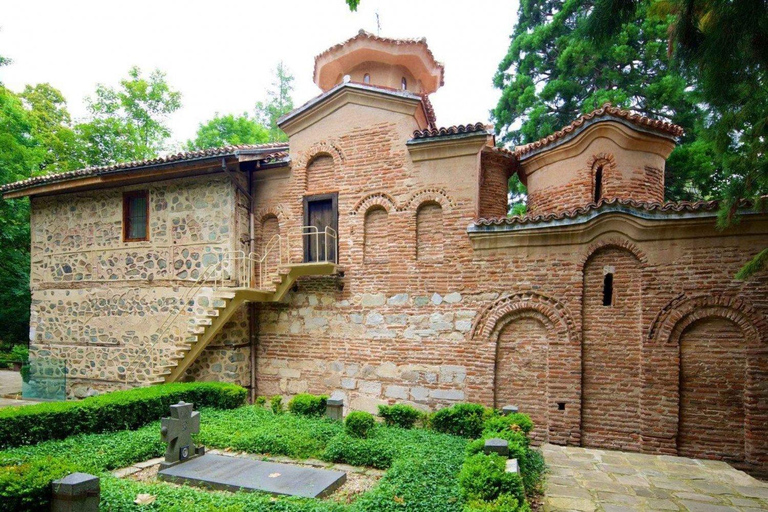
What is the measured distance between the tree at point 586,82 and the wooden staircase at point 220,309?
34.6 ft

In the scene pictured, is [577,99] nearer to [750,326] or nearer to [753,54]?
[750,326]

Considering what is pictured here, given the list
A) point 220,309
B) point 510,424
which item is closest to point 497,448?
point 510,424

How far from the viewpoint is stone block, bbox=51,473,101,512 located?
4289mm

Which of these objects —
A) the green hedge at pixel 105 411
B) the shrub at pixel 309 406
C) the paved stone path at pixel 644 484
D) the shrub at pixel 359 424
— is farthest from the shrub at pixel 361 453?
the green hedge at pixel 105 411

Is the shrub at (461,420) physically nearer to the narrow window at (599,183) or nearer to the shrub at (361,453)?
the shrub at (361,453)

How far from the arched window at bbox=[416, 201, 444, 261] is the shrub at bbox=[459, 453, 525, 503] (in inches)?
210

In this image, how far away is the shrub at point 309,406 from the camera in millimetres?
9148

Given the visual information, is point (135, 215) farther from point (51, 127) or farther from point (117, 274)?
point (51, 127)

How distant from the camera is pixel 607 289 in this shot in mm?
8719

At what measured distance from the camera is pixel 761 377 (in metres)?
7.52

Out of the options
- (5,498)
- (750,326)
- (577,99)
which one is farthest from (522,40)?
(5,498)

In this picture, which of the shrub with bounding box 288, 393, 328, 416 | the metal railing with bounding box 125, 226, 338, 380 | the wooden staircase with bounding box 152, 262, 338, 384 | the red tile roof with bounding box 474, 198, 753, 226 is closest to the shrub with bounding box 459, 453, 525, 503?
the shrub with bounding box 288, 393, 328, 416

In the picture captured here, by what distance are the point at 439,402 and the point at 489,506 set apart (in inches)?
204

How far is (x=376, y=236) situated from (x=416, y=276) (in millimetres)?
1433
